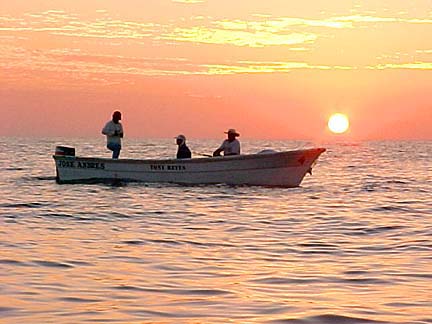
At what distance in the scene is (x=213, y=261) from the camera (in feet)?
36.1

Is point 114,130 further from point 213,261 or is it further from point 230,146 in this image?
point 213,261

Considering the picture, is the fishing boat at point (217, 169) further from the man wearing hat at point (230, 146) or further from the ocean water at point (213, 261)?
the ocean water at point (213, 261)

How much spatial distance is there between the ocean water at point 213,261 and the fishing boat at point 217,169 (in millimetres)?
3494

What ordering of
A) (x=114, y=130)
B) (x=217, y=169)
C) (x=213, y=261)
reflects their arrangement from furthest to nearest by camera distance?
(x=114, y=130), (x=217, y=169), (x=213, y=261)

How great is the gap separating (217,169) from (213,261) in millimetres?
14212

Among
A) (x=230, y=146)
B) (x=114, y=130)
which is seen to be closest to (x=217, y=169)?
(x=230, y=146)

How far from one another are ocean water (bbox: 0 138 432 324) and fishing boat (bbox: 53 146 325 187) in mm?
3494

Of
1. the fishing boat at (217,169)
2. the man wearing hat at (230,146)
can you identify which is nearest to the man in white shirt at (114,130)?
the fishing boat at (217,169)

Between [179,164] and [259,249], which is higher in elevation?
[179,164]

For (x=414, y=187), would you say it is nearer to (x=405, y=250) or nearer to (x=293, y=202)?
(x=293, y=202)

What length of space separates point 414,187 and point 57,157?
12.1 meters

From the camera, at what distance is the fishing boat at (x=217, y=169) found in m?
25.0

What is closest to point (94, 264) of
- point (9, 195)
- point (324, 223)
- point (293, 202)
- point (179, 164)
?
point (324, 223)

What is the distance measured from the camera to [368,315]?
768 centimetres
